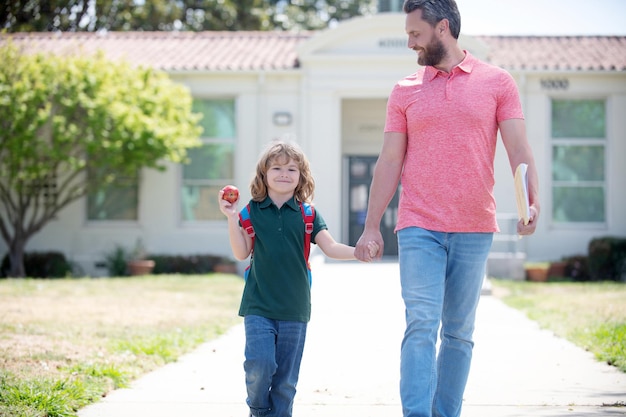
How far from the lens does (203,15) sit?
3195 centimetres

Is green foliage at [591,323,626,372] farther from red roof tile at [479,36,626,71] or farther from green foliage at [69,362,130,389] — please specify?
red roof tile at [479,36,626,71]

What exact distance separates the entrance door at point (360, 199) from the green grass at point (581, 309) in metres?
3.88

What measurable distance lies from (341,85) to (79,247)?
22.1 feet

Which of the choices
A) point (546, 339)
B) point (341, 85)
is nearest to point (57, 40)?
point (341, 85)

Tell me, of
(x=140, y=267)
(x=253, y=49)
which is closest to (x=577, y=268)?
(x=253, y=49)

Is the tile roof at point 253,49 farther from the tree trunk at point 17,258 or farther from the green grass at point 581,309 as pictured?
the green grass at point 581,309

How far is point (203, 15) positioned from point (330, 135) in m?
16.3

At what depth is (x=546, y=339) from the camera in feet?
26.7

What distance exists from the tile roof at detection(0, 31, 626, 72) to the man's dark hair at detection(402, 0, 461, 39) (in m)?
13.6

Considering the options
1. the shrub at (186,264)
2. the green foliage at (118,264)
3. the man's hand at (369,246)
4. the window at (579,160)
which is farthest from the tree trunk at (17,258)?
the man's hand at (369,246)

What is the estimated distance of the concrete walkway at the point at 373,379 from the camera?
16.7 ft

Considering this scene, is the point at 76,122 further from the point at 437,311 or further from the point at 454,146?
the point at 437,311

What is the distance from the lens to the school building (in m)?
17.4

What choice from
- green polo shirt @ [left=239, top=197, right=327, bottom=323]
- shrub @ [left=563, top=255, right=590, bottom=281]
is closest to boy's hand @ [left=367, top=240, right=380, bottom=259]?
green polo shirt @ [left=239, top=197, right=327, bottom=323]
